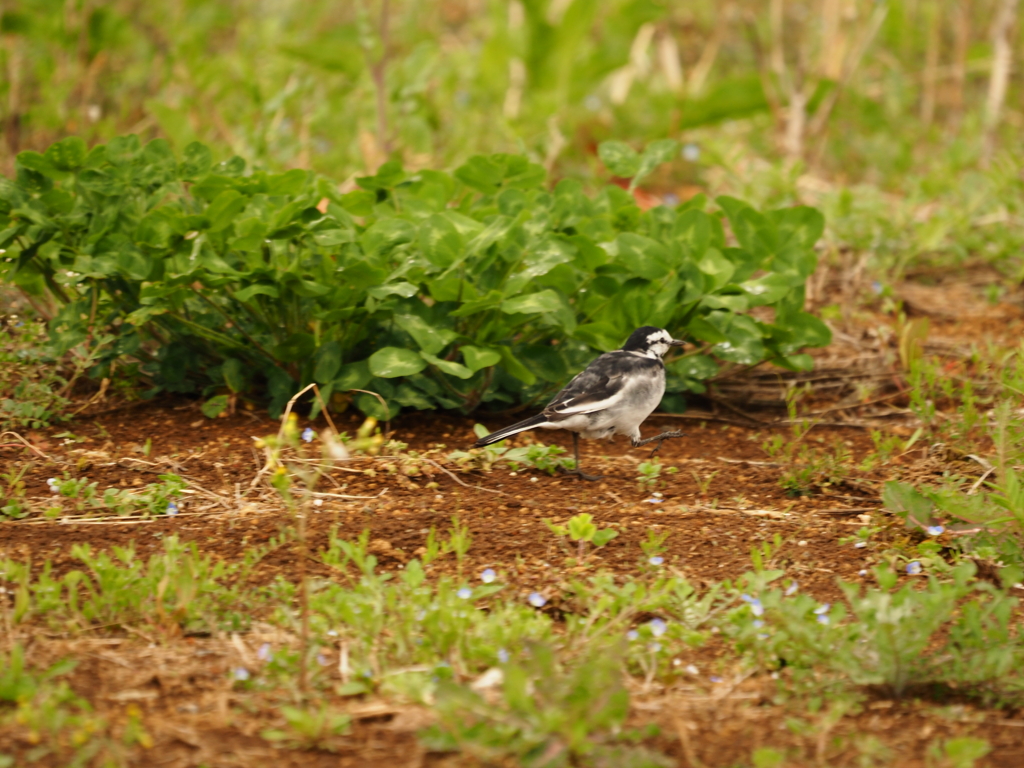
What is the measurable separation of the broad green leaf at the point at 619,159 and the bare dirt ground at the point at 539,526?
3.42 feet

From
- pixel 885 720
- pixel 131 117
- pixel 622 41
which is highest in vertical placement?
pixel 622 41

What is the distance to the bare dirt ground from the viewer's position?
8.58 ft

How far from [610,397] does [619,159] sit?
4.56 ft

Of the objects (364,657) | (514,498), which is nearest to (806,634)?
(364,657)

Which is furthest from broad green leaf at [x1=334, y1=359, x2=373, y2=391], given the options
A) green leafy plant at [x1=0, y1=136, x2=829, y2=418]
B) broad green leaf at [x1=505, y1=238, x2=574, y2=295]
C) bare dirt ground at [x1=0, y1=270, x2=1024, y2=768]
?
broad green leaf at [x1=505, y1=238, x2=574, y2=295]

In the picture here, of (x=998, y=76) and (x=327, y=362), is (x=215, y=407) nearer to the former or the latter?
(x=327, y=362)

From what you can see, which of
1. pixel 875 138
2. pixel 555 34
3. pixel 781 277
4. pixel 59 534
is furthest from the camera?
pixel 875 138

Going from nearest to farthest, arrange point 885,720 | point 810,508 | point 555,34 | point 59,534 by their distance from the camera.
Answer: point 885,720
point 59,534
point 810,508
point 555,34

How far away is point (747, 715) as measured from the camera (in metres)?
2.73

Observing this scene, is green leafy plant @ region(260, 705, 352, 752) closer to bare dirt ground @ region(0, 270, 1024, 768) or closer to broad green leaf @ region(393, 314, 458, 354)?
bare dirt ground @ region(0, 270, 1024, 768)

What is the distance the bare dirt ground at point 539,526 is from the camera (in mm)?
2615

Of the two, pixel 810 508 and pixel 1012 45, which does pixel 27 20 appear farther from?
pixel 1012 45

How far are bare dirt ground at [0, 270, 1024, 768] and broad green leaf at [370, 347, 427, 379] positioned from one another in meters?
0.32

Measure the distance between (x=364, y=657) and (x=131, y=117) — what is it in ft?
19.3
